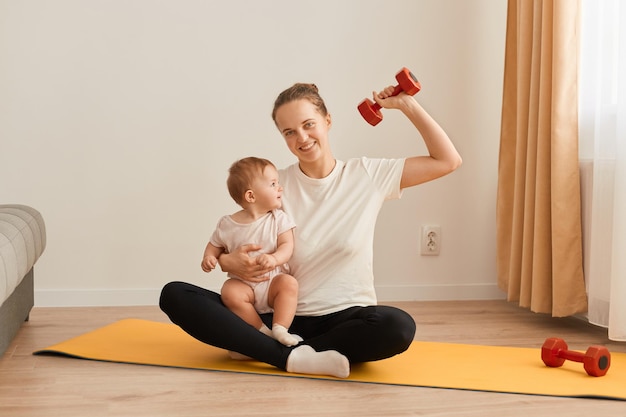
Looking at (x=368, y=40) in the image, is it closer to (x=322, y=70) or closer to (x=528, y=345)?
(x=322, y=70)

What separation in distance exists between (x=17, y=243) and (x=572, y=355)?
152cm

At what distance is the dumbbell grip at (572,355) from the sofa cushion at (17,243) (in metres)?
1.42

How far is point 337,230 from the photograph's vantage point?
2.25 metres

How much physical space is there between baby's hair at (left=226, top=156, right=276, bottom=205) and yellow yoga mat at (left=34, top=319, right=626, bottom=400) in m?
0.46

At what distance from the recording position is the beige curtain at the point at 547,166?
114 inches

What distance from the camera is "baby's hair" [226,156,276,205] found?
2201 millimetres

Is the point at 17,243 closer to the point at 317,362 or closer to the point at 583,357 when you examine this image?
the point at 317,362

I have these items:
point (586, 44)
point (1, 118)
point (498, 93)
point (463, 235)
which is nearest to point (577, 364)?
point (586, 44)

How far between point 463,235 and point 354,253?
1.49 metres

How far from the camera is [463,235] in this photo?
11.9ft

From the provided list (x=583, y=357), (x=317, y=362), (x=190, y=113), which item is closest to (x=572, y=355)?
(x=583, y=357)

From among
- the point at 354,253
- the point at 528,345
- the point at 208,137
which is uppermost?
the point at 208,137

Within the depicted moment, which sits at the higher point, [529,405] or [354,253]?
[354,253]

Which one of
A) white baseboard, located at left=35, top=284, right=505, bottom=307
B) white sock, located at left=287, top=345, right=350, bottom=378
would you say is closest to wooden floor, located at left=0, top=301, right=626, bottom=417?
white sock, located at left=287, top=345, right=350, bottom=378
